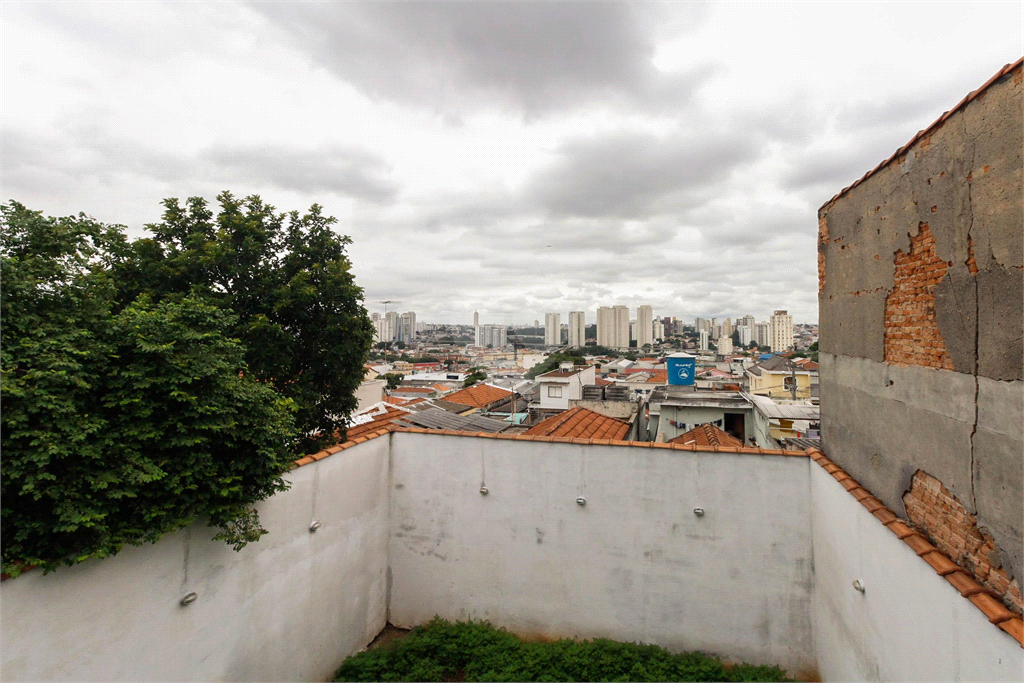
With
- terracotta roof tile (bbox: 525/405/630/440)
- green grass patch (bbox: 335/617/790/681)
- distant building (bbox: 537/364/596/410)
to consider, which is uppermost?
terracotta roof tile (bbox: 525/405/630/440)

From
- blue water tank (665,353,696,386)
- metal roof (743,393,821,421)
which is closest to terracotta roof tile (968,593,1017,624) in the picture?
metal roof (743,393,821,421)

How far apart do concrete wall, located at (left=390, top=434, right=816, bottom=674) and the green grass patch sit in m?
0.23

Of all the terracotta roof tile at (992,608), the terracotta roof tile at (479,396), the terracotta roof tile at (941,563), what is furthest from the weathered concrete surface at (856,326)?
the terracotta roof tile at (479,396)

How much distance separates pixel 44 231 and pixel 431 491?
4.36 meters

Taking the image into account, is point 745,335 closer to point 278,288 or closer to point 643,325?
point 643,325

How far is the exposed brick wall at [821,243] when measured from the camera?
176 inches

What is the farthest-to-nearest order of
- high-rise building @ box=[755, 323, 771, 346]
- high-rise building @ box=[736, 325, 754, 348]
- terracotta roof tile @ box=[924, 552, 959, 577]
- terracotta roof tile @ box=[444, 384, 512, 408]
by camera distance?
1. high-rise building @ box=[736, 325, 754, 348]
2. high-rise building @ box=[755, 323, 771, 346]
3. terracotta roof tile @ box=[444, 384, 512, 408]
4. terracotta roof tile @ box=[924, 552, 959, 577]

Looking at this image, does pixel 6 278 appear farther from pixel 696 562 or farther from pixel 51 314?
pixel 696 562

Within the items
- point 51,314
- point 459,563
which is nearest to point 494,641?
point 459,563

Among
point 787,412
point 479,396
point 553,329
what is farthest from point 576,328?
point 787,412

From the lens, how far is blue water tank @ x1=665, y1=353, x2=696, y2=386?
19859 millimetres

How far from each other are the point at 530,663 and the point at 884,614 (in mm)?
3213

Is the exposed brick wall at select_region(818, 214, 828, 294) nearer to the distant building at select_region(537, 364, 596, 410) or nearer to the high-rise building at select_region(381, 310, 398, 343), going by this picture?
the distant building at select_region(537, 364, 596, 410)

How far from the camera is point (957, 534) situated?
101 inches
